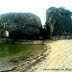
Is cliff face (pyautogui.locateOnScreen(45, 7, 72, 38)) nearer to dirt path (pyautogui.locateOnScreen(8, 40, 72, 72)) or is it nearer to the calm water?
the calm water

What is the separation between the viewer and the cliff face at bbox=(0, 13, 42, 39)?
40.3 metres

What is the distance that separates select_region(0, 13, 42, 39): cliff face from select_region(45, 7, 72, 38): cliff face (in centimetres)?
313

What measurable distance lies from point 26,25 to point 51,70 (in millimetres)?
31767

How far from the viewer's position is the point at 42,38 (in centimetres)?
3959

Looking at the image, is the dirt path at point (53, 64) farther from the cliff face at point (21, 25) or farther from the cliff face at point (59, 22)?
the cliff face at point (59, 22)

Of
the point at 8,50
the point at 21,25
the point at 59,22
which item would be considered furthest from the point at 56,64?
the point at 59,22

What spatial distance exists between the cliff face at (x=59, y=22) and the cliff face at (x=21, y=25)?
10.3 feet

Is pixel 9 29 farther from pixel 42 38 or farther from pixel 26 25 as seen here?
pixel 42 38

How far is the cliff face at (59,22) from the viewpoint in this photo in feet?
133

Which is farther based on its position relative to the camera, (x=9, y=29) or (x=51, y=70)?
(x=9, y=29)

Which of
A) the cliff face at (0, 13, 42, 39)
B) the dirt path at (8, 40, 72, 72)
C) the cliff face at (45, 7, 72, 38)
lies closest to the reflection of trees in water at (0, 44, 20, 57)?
the dirt path at (8, 40, 72, 72)

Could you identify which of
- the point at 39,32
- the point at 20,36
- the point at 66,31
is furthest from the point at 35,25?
the point at 66,31

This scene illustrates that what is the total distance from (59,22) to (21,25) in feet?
32.3

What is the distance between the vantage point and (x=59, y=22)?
41469mm
